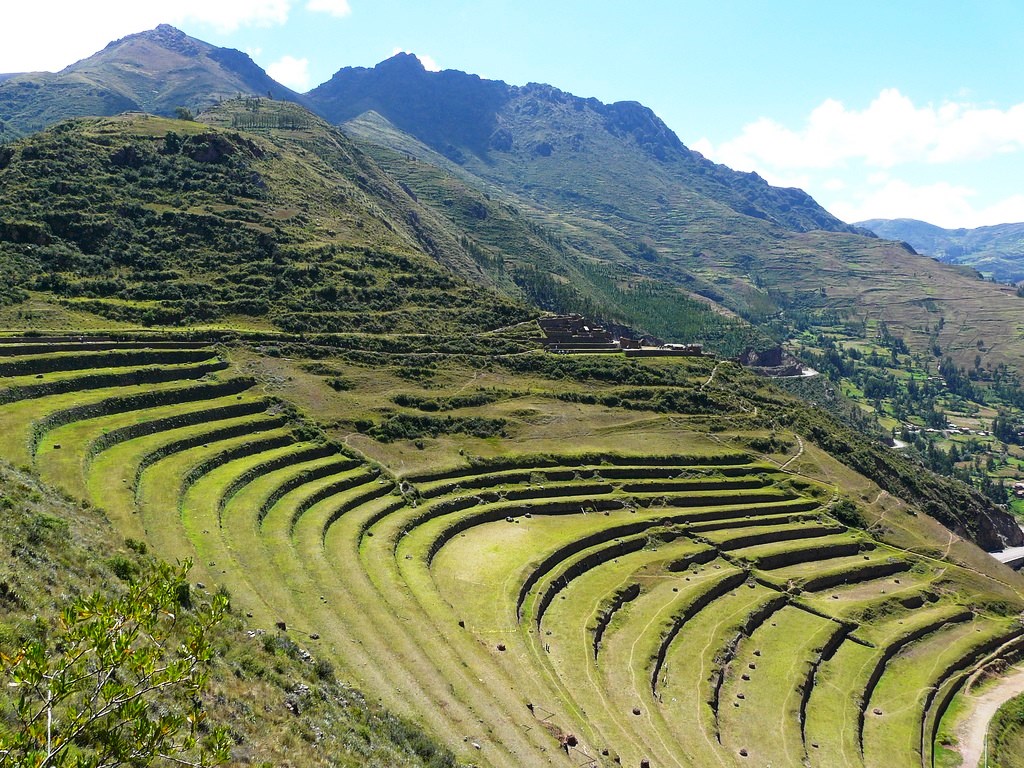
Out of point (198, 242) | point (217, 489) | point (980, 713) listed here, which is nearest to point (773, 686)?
point (980, 713)

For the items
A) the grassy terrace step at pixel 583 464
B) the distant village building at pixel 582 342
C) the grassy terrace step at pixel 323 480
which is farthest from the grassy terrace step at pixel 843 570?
the distant village building at pixel 582 342

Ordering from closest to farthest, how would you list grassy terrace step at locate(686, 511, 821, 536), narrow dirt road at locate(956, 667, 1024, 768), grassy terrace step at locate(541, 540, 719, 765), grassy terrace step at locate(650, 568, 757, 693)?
1. grassy terrace step at locate(541, 540, 719, 765)
2. grassy terrace step at locate(650, 568, 757, 693)
3. narrow dirt road at locate(956, 667, 1024, 768)
4. grassy terrace step at locate(686, 511, 821, 536)

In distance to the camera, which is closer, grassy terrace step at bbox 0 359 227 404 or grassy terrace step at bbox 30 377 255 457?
grassy terrace step at bbox 30 377 255 457

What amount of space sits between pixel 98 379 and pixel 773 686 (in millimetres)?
63458

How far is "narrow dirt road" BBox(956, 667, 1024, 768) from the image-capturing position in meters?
47.2

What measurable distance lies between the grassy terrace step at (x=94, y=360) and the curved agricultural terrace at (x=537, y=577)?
0.26 m

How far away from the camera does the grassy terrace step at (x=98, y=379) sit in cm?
5378

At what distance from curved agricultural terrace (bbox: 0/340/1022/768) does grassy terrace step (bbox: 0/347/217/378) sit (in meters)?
0.26

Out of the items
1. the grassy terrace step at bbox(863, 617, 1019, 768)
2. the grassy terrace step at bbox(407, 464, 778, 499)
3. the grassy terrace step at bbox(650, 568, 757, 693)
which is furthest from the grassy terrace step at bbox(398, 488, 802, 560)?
the grassy terrace step at bbox(863, 617, 1019, 768)

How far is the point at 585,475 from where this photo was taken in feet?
234

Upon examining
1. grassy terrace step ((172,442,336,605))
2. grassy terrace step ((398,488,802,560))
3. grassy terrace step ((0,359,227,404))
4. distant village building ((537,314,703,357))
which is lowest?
grassy terrace step ((398,488,802,560))

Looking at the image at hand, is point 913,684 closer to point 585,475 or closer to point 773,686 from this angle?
point 773,686

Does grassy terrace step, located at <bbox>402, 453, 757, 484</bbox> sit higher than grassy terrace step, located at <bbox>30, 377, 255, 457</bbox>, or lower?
lower

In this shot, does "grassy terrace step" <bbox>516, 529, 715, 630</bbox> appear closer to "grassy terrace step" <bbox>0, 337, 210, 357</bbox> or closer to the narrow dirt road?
the narrow dirt road
